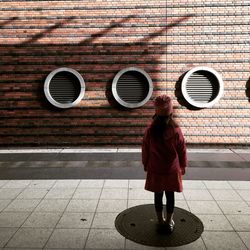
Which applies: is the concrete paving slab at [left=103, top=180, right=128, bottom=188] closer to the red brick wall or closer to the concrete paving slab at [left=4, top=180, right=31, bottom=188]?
the concrete paving slab at [left=4, top=180, right=31, bottom=188]

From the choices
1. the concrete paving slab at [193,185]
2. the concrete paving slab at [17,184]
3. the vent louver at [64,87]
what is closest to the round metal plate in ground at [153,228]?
the concrete paving slab at [193,185]

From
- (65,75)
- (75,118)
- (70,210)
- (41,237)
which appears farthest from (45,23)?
(41,237)

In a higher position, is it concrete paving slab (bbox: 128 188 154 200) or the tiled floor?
the tiled floor

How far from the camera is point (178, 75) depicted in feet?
29.4

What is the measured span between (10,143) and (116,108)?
376cm

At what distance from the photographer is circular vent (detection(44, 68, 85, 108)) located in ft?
29.3

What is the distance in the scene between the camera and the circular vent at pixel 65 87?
8.93m

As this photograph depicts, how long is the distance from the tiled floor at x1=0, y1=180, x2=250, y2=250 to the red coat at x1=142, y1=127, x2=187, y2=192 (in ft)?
2.51

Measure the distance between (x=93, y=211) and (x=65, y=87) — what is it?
18.7 feet

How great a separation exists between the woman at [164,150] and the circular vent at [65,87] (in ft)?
19.6

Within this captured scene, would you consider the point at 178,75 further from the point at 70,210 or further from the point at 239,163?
the point at 70,210

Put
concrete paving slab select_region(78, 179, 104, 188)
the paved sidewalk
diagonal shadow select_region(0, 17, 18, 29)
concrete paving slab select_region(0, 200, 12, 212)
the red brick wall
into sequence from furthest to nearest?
diagonal shadow select_region(0, 17, 18, 29), the red brick wall, concrete paving slab select_region(78, 179, 104, 188), concrete paving slab select_region(0, 200, 12, 212), the paved sidewalk

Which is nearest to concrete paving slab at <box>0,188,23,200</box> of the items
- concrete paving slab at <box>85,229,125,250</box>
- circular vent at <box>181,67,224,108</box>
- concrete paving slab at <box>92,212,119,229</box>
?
concrete paving slab at <box>92,212,119,229</box>

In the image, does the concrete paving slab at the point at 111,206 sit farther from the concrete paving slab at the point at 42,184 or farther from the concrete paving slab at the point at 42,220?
the concrete paving slab at the point at 42,184
